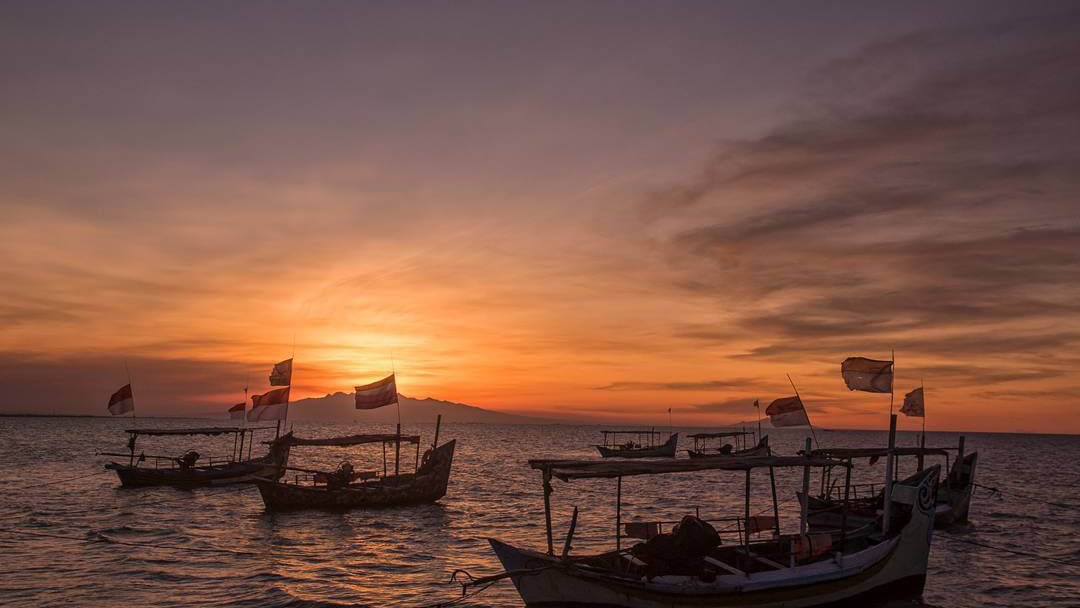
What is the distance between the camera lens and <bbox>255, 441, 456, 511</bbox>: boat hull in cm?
3866

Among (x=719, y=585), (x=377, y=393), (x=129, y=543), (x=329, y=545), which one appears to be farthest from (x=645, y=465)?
(x=129, y=543)

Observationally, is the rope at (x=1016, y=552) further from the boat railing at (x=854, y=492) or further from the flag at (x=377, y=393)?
the flag at (x=377, y=393)

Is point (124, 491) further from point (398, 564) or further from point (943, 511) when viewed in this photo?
point (943, 511)

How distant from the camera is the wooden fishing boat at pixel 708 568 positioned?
16.7m

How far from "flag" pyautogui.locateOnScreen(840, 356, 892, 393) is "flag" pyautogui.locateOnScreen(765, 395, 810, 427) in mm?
4706

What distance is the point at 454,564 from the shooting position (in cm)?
2741

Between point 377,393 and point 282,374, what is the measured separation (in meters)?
5.88

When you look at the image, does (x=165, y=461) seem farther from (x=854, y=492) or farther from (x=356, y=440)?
(x=854, y=492)

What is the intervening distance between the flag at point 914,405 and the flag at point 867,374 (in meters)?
16.0

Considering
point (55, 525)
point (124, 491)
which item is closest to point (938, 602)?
point (55, 525)

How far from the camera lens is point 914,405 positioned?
3841 cm

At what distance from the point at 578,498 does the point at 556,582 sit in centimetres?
3478

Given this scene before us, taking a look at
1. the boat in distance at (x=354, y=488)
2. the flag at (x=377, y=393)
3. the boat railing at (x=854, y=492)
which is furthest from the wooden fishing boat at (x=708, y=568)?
the boat in distance at (x=354, y=488)

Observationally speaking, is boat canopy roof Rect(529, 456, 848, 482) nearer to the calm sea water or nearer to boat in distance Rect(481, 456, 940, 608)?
boat in distance Rect(481, 456, 940, 608)
